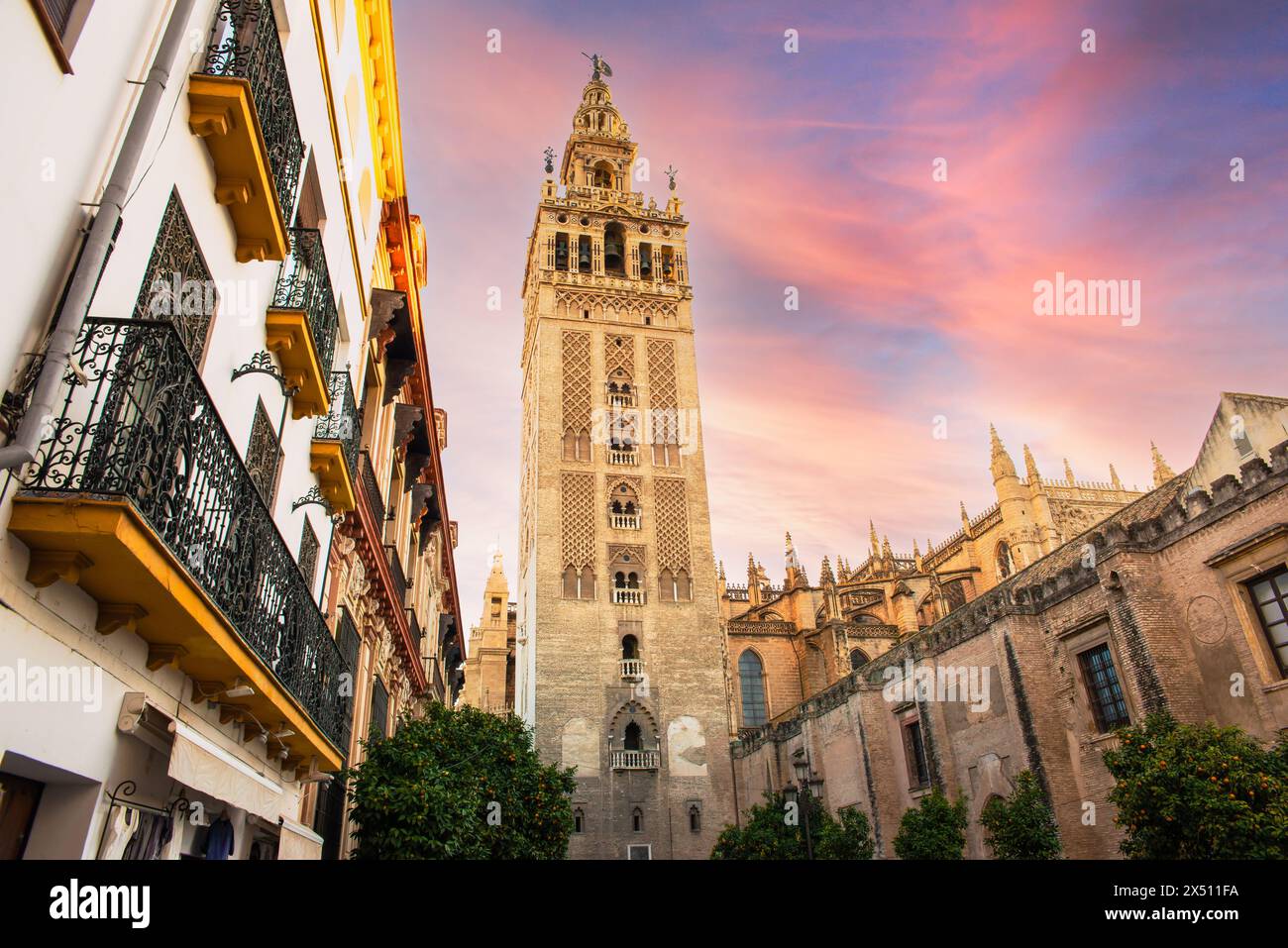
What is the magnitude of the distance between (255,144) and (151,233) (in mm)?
1078

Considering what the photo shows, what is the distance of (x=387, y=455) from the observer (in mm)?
13914

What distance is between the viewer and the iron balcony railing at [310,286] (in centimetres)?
711

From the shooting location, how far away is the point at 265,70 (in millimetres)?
5812

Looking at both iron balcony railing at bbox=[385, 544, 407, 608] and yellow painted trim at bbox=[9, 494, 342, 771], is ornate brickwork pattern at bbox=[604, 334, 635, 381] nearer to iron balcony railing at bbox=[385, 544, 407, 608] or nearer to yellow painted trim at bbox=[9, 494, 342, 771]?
iron balcony railing at bbox=[385, 544, 407, 608]

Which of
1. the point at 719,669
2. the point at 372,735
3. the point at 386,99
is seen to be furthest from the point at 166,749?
the point at 719,669

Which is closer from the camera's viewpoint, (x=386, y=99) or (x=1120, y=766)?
(x=386, y=99)

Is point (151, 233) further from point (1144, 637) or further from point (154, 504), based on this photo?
point (1144, 637)

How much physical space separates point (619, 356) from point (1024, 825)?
2788 centimetres

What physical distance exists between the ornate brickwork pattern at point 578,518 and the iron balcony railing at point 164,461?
2930cm

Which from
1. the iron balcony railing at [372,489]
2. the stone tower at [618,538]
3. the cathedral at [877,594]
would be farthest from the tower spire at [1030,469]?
the iron balcony railing at [372,489]

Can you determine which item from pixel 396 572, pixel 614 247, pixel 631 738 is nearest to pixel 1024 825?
pixel 396 572

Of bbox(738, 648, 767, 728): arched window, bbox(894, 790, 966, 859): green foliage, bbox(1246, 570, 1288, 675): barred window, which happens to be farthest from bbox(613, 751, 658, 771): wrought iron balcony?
bbox(1246, 570, 1288, 675): barred window

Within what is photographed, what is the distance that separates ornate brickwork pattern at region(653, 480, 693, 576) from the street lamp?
11110 millimetres

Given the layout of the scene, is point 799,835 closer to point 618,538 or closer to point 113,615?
point 618,538
